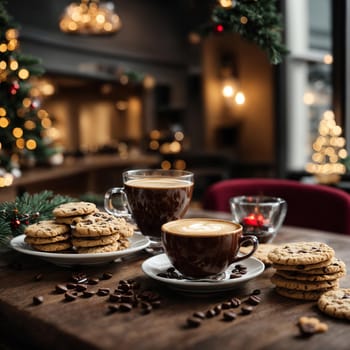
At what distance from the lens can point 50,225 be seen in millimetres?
1225

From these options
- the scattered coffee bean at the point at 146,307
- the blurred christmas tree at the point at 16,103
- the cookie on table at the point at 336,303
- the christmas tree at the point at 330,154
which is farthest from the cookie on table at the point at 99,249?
the christmas tree at the point at 330,154

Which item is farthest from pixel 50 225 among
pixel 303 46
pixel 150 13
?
pixel 150 13

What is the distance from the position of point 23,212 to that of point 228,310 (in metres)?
0.74

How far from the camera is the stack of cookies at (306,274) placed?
0.98 meters

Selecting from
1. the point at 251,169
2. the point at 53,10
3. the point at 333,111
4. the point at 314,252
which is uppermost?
the point at 53,10

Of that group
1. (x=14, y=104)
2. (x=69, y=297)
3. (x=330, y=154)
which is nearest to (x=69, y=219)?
(x=69, y=297)

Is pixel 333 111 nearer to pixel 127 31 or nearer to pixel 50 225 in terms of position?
pixel 50 225

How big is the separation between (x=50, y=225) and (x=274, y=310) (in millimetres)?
580

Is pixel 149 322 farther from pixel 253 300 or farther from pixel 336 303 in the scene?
pixel 336 303

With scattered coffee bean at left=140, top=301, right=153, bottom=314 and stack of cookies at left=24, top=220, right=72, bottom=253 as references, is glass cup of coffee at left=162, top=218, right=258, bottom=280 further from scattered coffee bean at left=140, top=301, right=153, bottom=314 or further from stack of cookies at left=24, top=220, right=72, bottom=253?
stack of cookies at left=24, top=220, right=72, bottom=253

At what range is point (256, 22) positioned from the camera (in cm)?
168

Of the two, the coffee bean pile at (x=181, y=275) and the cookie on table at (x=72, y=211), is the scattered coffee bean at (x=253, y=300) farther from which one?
the cookie on table at (x=72, y=211)

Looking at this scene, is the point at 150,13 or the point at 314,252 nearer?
the point at 314,252

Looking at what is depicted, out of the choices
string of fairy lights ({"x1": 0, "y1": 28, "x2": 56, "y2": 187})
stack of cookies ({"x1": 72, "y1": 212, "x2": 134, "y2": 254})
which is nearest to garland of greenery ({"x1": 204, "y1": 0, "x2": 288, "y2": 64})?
stack of cookies ({"x1": 72, "y1": 212, "x2": 134, "y2": 254})
